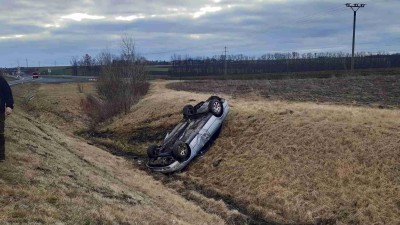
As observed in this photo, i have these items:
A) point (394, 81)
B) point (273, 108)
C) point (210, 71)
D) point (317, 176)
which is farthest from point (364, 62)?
point (317, 176)

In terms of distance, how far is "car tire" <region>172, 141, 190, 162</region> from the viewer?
1947 centimetres

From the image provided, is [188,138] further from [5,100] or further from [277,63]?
[277,63]

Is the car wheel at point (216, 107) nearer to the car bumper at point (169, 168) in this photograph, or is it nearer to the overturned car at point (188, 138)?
the overturned car at point (188, 138)

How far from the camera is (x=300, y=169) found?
1669cm

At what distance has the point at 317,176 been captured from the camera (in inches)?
626

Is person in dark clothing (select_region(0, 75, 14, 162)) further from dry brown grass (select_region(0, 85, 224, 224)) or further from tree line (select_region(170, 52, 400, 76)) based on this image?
tree line (select_region(170, 52, 400, 76))

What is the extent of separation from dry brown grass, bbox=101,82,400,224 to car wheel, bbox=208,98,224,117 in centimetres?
134

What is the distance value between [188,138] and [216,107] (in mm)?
2589

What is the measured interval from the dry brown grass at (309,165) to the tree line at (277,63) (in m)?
94.9

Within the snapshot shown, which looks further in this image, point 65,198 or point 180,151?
point 180,151

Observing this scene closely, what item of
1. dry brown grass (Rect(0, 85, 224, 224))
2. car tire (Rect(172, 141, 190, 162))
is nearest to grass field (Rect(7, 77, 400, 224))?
car tire (Rect(172, 141, 190, 162))

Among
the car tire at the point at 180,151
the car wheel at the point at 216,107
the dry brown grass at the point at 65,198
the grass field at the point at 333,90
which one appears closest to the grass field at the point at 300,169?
the car tire at the point at 180,151

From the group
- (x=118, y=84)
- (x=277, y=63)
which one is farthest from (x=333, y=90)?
(x=277, y=63)

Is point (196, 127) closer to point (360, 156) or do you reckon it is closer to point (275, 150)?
point (275, 150)
